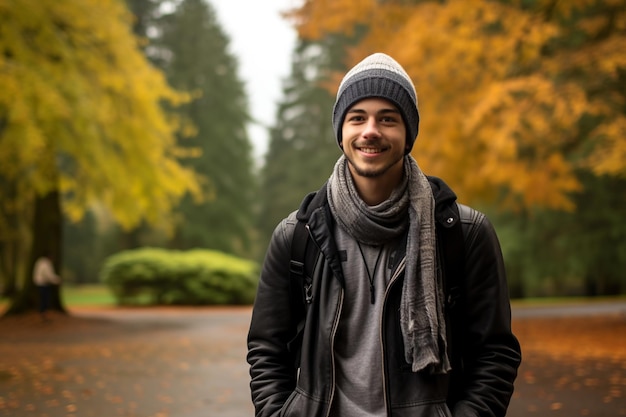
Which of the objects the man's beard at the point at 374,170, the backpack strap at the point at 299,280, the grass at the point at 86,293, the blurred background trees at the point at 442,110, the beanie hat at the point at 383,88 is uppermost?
the blurred background trees at the point at 442,110

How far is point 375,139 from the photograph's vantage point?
2314 mm

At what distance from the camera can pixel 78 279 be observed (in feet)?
165

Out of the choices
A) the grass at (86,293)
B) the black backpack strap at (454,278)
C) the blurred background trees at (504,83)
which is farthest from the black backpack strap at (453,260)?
the grass at (86,293)

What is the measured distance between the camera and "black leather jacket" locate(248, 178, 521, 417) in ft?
7.26

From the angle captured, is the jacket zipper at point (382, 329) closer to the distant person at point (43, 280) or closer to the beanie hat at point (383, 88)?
the beanie hat at point (383, 88)

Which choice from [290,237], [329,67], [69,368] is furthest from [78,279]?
[290,237]

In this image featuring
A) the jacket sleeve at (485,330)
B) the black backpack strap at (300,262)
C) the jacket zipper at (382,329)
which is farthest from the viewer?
the black backpack strap at (300,262)

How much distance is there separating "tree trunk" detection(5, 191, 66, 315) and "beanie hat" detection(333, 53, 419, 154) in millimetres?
19040

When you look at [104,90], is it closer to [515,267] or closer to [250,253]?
[515,267]

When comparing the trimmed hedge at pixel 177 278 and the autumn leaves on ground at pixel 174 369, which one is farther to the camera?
the trimmed hedge at pixel 177 278

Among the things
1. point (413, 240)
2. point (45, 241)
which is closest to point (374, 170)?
point (413, 240)

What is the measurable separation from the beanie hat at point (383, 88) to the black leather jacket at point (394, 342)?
264 mm

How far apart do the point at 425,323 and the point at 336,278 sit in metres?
0.30

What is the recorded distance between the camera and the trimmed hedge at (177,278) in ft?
90.1
